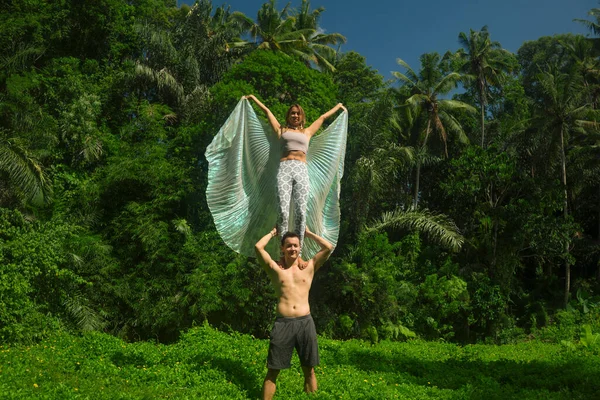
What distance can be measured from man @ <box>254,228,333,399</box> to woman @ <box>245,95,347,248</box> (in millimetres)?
304

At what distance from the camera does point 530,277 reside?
26.5 metres

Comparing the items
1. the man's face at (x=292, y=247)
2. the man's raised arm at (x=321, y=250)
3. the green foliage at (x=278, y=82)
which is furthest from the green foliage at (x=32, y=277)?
the man's face at (x=292, y=247)

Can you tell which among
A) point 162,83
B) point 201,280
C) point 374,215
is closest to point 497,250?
point 374,215

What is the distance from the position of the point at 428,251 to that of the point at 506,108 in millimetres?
14650

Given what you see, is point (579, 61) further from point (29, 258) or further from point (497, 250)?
point (29, 258)

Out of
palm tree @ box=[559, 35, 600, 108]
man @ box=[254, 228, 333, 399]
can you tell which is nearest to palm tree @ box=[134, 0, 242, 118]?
man @ box=[254, 228, 333, 399]

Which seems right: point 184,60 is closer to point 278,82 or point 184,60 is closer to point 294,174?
point 278,82

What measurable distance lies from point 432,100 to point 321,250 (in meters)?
22.0

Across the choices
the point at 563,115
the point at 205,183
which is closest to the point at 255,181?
the point at 205,183

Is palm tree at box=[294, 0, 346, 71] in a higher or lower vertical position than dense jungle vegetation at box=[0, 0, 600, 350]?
higher

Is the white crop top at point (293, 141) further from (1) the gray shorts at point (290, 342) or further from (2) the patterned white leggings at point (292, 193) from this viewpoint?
(1) the gray shorts at point (290, 342)

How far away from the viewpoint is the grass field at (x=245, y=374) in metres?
6.08

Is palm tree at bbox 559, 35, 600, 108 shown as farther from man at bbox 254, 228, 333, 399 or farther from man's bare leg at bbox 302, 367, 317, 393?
man's bare leg at bbox 302, 367, 317, 393

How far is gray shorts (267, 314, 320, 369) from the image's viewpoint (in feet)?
17.9
